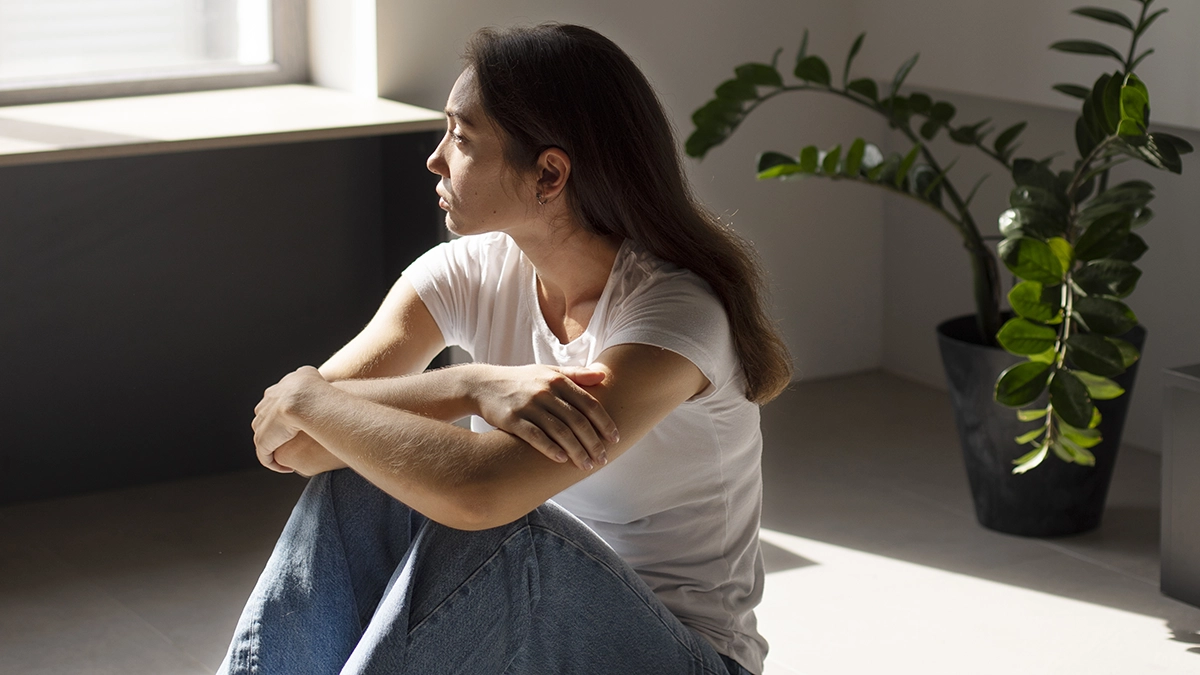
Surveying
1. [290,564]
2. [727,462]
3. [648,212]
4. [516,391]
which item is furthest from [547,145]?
[290,564]

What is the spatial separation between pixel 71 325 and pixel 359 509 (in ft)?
5.72

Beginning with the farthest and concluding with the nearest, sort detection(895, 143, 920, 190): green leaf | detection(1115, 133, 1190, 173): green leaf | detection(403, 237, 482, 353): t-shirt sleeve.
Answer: detection(895, 143, 920, 190): green leaf
detection(1115, 133, 1190, 173): green leaf
detection(403, 237, 482, 353): t-shirt sleeve

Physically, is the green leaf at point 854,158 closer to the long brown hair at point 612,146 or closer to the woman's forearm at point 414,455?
the long brown hair at point 612,146

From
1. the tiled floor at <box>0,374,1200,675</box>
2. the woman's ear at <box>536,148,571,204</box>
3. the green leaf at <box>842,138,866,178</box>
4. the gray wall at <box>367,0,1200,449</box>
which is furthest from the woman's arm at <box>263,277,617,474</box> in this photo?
the gray wall at <box>367,0,1200,449</box>

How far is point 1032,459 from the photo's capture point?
2684 millimetres

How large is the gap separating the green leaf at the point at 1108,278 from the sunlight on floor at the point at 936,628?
56 centimetres

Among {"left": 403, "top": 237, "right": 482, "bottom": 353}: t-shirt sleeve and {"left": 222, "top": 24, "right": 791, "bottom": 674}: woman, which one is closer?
{"left": 222, "top": 24, "right": 791, "bottom": 674}: woman

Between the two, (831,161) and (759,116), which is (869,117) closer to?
(759,116)

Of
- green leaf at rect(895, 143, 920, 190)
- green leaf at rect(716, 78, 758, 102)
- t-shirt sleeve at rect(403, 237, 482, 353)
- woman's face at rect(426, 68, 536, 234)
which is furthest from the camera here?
green leaf at rect(716, 78, 758, 102)

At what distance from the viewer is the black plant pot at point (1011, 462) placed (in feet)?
9.50

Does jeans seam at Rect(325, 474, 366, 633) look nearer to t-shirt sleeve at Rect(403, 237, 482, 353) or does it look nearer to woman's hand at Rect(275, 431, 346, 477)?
woman's hand at Rect(275, 431, 346, 477)

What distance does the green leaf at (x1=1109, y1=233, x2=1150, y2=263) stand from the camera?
2623 millimetres

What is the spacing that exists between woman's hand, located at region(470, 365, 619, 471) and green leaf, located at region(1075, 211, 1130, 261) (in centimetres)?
131

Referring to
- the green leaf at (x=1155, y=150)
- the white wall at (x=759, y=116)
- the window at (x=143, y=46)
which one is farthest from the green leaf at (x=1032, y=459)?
the window at (x=143, y=46)
